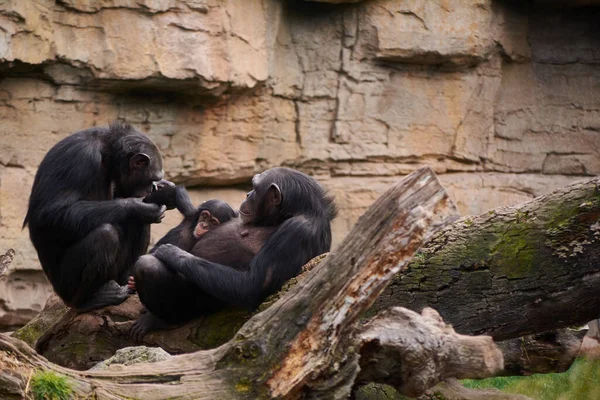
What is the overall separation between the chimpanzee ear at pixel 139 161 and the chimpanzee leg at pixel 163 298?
121 centimetres

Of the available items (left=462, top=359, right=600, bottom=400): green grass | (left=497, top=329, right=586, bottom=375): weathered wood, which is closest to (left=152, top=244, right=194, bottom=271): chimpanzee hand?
(left=497, top=329, right=586, bottom=375): weathered wood

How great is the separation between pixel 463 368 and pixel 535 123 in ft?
29.1

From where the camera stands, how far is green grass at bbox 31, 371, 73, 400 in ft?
14.3

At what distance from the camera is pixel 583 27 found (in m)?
12.8

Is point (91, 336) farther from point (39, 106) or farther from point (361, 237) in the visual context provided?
point (39, 106)

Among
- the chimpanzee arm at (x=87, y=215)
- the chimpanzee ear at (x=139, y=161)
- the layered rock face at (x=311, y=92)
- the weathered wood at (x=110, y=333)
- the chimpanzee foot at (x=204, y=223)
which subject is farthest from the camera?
the layered rock face at (x=311, y=92)

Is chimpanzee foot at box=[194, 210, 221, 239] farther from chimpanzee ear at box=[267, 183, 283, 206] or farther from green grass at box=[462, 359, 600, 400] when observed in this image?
green grass at box=[462, 359, 600, 400]

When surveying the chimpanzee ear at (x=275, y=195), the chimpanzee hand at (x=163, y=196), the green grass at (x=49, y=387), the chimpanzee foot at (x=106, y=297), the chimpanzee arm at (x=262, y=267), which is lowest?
the chimpanzee foot at (x=106, y=297)

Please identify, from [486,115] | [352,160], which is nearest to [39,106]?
[352,160]

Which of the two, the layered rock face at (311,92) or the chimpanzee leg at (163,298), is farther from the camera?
the layered rock face at (311,92)

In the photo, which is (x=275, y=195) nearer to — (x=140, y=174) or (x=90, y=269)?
(x=140, y=174)

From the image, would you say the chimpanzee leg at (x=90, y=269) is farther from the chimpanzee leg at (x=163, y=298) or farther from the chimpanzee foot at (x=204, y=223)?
the chimpanzee foot at (x=204, y=223)

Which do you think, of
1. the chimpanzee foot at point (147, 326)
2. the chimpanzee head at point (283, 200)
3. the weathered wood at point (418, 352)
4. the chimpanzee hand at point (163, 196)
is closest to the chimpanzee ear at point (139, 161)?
the chimpanzee hand at point (163, 196)

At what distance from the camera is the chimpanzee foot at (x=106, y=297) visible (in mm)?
7445
